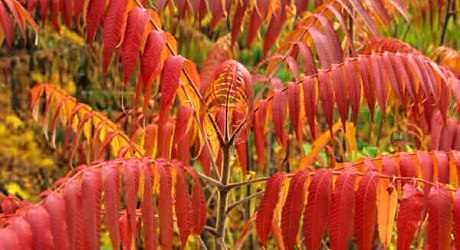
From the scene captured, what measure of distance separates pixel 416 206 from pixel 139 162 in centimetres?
47

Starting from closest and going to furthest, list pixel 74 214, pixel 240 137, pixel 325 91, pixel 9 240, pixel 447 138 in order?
pixel 9 240
pixel 74 214
pixel 325 91
pixel 240 137
pixel 447 138

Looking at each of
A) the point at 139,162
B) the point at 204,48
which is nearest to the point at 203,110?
the point at 139,162

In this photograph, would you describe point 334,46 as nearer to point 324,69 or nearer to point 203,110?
point 324,69

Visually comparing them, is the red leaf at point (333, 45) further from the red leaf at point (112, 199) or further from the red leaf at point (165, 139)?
the red leaf at point (112, 199)

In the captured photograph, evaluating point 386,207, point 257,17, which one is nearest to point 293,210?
point 386,207

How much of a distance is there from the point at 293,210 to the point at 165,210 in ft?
0.73

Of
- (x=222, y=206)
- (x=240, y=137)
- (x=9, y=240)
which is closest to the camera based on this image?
(x=9, y=240)

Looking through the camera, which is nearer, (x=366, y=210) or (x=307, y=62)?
(x=366, y=210)

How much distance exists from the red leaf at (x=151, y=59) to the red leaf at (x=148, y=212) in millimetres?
129

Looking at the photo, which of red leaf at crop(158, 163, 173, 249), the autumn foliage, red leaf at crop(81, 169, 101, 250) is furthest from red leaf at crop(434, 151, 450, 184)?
red leaf at crop(81, 169, 101, 250)

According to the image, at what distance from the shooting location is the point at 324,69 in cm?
156

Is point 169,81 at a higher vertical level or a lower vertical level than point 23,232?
higher

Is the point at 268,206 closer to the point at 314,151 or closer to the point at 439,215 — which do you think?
the point at 439,215

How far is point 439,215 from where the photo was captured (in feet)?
4.28
